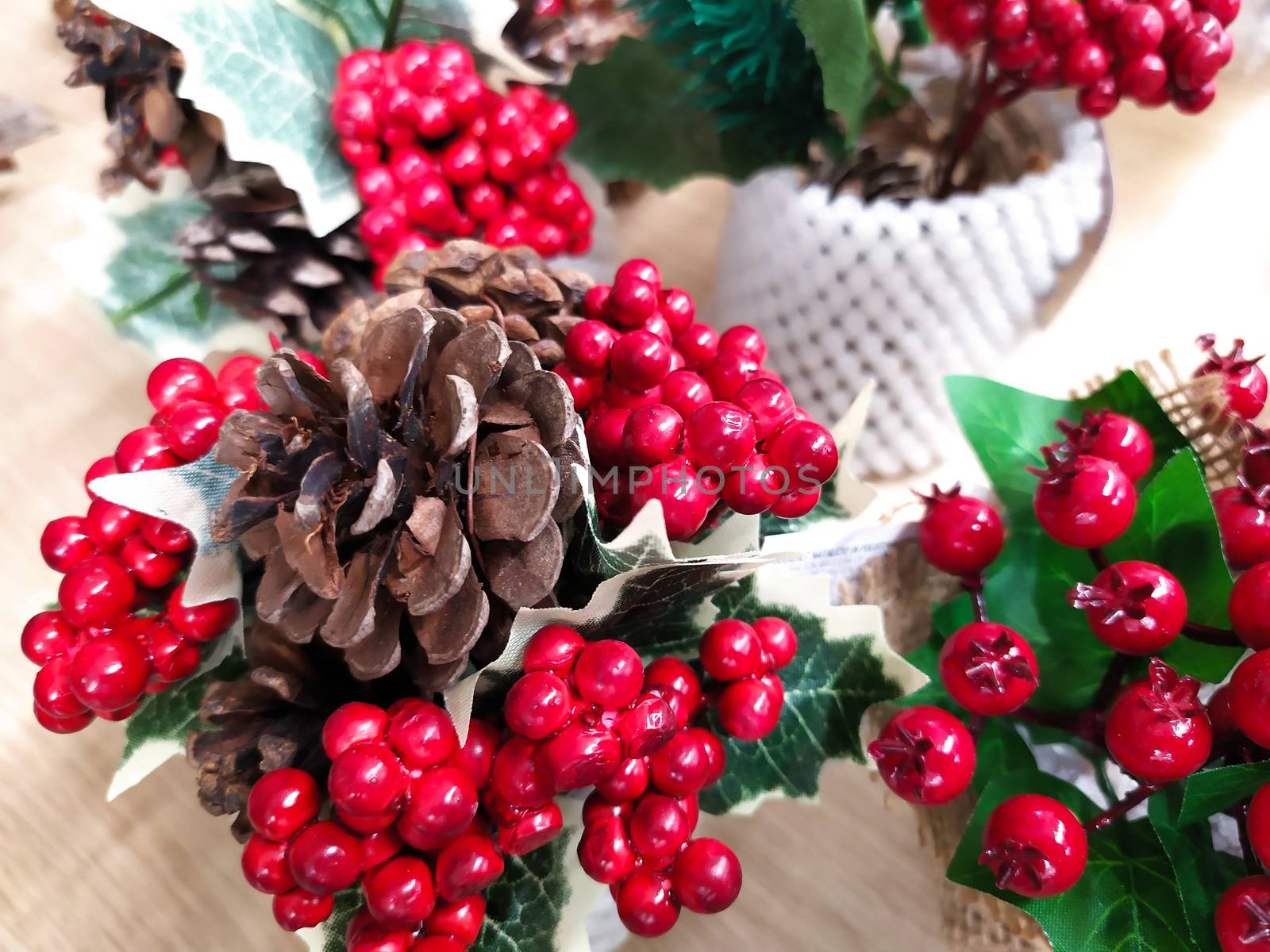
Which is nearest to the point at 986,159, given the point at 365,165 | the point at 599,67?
the point at 599,67

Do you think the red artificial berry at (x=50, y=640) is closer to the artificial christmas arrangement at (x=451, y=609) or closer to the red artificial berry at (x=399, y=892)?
the artificial christmas arrangement at (x=451, y=609)

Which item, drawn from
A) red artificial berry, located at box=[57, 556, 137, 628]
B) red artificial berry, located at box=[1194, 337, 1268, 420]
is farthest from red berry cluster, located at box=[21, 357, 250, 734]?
red artificial berry, located at box=[1194, 337, 1268, 420]

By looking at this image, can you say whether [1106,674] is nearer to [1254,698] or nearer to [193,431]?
[1254,698]

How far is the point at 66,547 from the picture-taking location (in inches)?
10.2

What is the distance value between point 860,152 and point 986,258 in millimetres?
110

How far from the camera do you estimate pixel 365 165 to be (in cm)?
38

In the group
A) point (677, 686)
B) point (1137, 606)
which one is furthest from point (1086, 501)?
point (677, 686)

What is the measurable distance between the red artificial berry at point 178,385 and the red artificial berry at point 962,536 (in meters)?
0.24

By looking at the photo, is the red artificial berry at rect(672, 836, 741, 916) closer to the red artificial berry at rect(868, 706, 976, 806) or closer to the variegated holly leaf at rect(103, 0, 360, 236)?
the red artificial berry at rect(868, 706, 976, 806)

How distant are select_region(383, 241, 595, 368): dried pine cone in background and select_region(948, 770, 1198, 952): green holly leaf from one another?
0.67ft

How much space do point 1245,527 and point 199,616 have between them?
0.31m

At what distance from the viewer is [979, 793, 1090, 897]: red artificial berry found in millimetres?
241

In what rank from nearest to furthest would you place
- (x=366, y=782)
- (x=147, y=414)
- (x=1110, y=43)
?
1. (x=366, y=782)
2. (x=1110, y=43)
3. (x=147, y=414)

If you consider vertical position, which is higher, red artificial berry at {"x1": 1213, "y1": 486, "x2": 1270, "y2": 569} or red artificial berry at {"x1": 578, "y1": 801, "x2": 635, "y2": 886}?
red artificial berry at {"x1": 1213, "y1": 486, "x2": 1270, "y2": 569}
